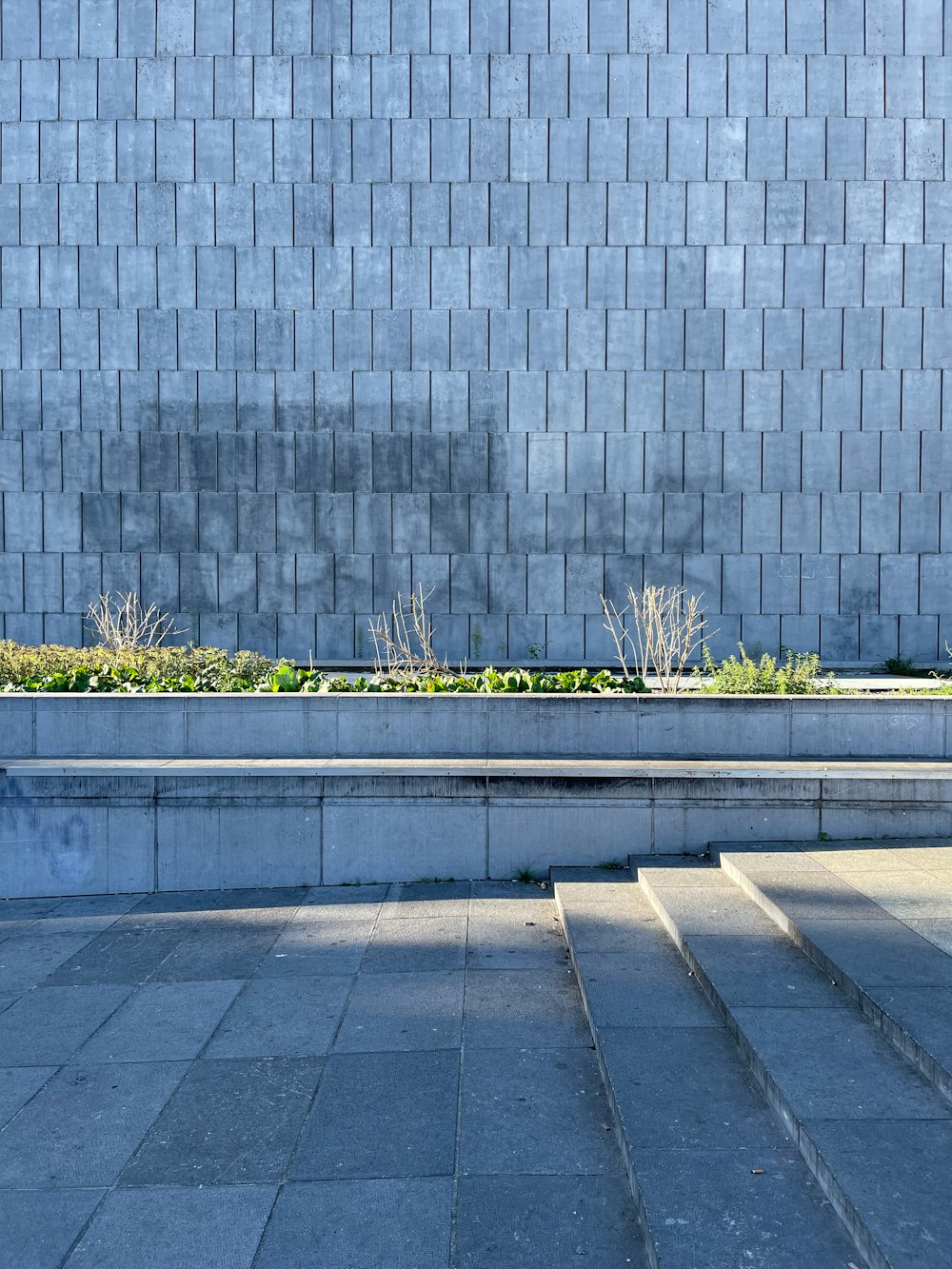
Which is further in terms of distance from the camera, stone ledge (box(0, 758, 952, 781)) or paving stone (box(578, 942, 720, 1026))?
stone ledge (box(0, 758, 952, 781))

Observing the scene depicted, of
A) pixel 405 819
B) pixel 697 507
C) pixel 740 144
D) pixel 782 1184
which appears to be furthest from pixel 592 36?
pixel 782 1184

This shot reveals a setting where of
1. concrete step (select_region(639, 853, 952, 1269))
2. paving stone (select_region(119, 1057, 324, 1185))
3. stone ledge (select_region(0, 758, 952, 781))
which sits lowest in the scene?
paving stone (select_region(119, 1057, 324, 1185))

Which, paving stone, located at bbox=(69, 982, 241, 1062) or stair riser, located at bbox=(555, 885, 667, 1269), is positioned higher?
stair riser, located at bbox=(555, 885, 667, 1269)

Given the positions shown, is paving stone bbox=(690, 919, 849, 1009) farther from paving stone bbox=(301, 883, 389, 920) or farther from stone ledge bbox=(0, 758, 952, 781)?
paving stone bbox=(301, 883, 389, 920)

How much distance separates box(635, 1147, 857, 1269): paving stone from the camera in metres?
3.28

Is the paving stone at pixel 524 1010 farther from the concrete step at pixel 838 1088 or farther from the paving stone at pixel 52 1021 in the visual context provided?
the paving stone at pixel 52 1021

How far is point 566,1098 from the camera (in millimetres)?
4594

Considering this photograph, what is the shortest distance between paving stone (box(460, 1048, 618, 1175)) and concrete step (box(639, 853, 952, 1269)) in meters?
0.80

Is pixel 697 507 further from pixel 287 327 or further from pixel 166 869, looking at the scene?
pixel 166 869

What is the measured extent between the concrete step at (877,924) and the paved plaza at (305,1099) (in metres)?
1.44

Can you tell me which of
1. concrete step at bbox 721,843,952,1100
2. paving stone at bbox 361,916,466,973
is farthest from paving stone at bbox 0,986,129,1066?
concrete step at bbox 721,843,952,1100

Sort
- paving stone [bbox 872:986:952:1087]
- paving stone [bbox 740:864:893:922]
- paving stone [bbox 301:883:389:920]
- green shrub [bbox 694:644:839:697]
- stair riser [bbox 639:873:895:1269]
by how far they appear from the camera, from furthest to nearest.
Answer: green shrub [bbox 694:644:839:697]
paving stone [bbox 301:883:389:920]
paving stone [bbox 740:864:893:922]
paving stone [bbox 872:986:952:1087]
stair riser [bbox 639:873:895:1269]

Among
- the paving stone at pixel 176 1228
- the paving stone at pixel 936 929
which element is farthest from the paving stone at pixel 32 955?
the paving stone at pixel 936 929

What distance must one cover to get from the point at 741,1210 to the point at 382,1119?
5.54ft
